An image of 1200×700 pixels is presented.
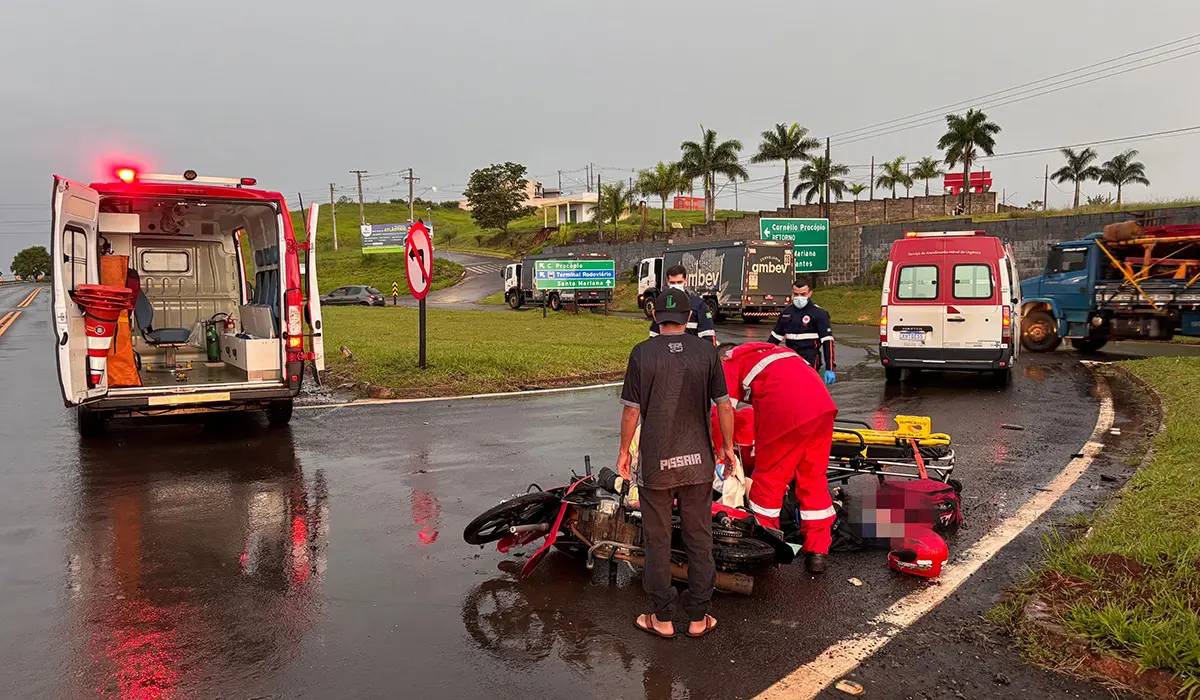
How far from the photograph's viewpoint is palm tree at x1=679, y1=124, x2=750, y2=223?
53.1 m

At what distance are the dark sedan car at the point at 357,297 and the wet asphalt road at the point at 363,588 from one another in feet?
108

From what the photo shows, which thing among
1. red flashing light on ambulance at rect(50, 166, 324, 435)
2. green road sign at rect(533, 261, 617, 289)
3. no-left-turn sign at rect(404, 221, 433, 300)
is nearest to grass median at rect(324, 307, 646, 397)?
no-left-turn sign at rect(404, 221, 433, 300)

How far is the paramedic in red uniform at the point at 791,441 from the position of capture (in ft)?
14.6

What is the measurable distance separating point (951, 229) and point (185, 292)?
3296 cm

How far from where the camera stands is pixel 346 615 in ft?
13.1

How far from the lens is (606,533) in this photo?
4508 mm

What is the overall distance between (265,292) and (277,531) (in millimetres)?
5494

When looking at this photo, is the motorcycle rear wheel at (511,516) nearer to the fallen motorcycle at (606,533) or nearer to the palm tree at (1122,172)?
the fallen motorcycle at (606,533)

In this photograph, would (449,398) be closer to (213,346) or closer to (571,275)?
(213,346)

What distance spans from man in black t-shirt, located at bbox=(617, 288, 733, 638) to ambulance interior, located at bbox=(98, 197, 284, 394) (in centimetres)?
572

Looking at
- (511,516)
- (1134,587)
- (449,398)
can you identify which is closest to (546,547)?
(511,516)

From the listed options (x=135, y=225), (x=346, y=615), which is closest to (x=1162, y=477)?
(x=346, y=615)

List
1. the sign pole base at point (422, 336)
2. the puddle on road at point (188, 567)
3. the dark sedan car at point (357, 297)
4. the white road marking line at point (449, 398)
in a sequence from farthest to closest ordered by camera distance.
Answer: the dark sedan car at point (357, 297)
the sign pole base at point (422, 336)
the white road marking line at point (449, 398)
the puddle on road at point (188, 567)

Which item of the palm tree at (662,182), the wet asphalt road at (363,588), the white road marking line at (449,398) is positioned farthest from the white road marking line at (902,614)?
the palm tree at (662,182)
